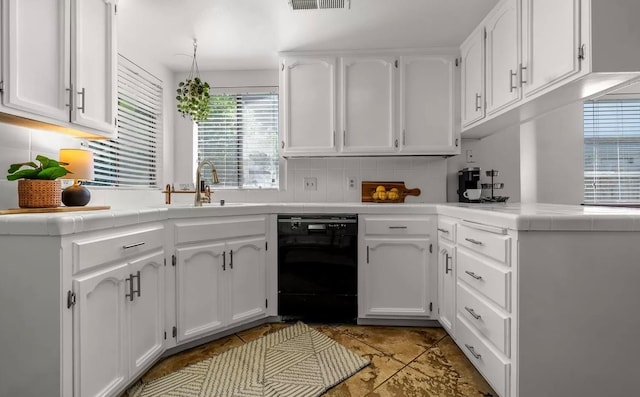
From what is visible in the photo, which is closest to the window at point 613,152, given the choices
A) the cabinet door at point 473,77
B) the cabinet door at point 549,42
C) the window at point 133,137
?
the cabinet door at point 473,77

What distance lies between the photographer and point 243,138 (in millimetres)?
3240

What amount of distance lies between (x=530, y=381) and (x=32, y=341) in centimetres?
191

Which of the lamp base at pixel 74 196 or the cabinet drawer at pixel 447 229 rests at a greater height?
the lamp base at pixel 74 196

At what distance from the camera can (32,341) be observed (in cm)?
121

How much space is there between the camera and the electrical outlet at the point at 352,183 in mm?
3113

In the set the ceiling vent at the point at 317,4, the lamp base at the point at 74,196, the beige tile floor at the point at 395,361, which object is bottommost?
the beige tile floor at the point at 395,361

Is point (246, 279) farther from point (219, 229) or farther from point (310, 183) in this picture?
point (310, 183)

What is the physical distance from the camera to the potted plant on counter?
4.92 feet

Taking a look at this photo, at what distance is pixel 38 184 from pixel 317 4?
1.82 metres

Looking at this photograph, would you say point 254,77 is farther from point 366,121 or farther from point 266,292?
point 266,292

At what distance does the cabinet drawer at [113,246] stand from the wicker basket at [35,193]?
378mm

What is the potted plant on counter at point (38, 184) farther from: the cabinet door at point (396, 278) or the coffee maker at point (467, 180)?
the coffee maker at point (467, 180)

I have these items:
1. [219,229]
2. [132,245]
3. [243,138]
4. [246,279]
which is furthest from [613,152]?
[132,245]

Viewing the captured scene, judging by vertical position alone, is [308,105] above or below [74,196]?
above
